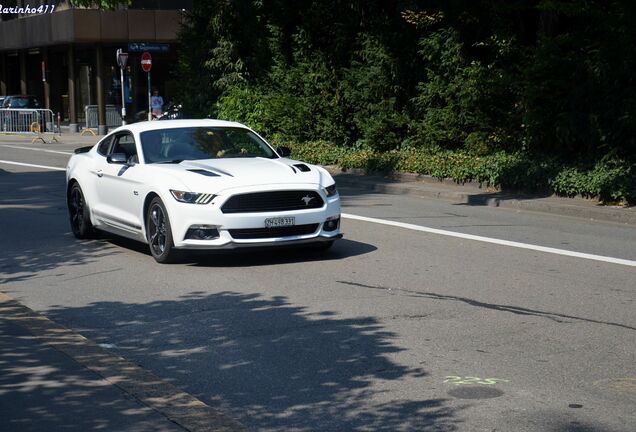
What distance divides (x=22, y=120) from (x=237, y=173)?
127ft

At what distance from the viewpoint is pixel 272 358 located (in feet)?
24.5

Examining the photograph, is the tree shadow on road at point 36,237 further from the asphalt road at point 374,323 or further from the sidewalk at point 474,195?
the sidewalk at point 474,195

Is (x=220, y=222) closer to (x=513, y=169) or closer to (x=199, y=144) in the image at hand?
(x=199, y=144)

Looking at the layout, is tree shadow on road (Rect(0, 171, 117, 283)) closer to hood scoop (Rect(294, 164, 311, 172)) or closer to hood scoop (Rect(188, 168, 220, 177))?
hood scoop (Rect(188, 168, 220, 177))

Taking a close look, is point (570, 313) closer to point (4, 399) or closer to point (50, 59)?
point (4, 399)

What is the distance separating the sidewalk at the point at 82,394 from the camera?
236 inches

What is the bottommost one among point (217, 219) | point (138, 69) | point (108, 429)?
point (108, 429)

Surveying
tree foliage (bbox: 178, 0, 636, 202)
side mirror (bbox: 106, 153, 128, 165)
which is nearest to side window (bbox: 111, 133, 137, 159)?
side mirror (bbox: 106, 153, 128, 165)

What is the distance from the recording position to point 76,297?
9.91 m

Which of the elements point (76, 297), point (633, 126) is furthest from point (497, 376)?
point (633, 126)

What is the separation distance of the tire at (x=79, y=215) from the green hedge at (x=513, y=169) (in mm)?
8292

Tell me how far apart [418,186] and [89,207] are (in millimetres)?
8668

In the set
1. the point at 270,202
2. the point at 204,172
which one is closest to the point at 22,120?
the point at 204,172

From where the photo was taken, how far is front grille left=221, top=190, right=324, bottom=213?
36.3ft
